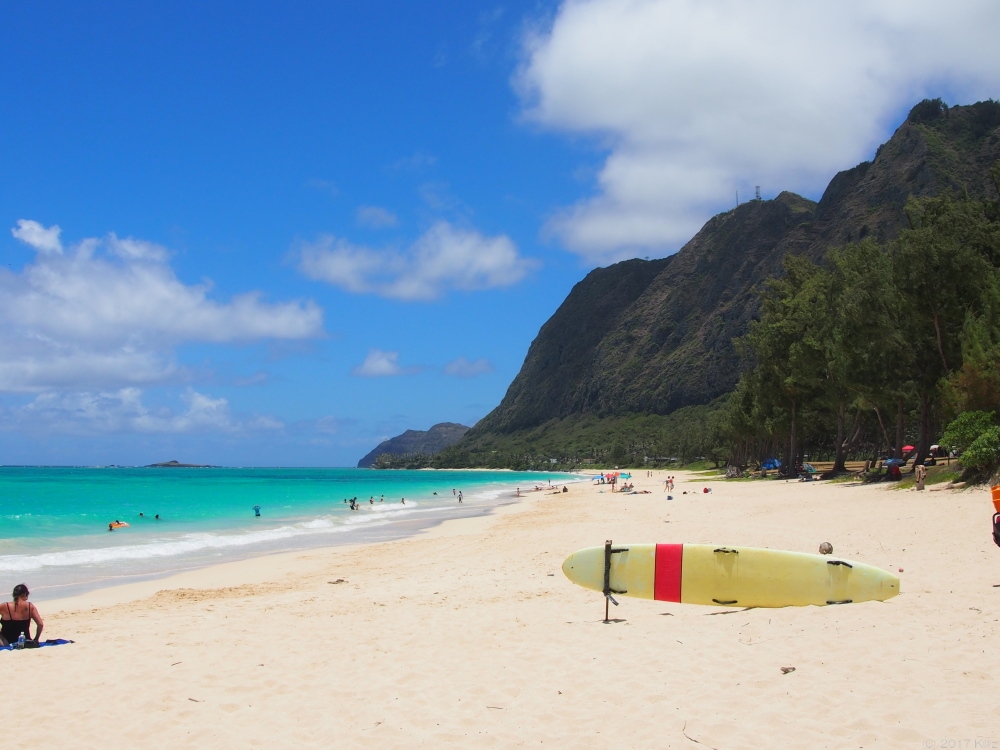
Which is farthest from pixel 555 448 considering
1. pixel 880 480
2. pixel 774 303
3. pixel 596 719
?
pixel 596 719

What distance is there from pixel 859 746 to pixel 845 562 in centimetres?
432

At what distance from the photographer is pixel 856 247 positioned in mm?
35406

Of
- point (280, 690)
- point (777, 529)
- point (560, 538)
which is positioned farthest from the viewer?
point (560, 538)

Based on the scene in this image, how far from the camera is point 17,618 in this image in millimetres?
8961

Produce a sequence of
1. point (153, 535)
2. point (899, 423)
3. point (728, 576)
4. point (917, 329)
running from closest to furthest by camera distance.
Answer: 1. point (728, 576)
2. point (153, 535)
3. point (917, 329)
4. point (899, 423)

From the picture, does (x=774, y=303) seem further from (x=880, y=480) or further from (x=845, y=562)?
(x=845, y=562)

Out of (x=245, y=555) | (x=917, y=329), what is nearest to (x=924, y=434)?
(x=917, y=329)

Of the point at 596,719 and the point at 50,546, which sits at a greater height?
the point at 596,719

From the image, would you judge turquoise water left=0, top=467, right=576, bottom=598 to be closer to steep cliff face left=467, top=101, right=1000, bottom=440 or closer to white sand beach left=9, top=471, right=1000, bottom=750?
white sand beach left=9, top=471, right=1000, bottom=750

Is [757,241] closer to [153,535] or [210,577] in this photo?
[153,535]

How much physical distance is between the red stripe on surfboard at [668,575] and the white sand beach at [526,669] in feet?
0.91

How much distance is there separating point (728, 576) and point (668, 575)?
2.45 ft

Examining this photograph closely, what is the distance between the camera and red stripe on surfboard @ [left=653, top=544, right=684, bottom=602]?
Answer: 913 centimetres

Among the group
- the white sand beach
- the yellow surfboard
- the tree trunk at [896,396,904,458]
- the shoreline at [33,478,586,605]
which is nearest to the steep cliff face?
the tree trunk at [896,396,904,458]
